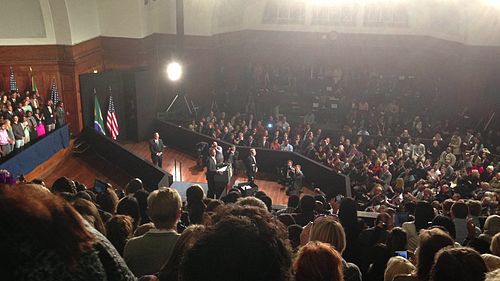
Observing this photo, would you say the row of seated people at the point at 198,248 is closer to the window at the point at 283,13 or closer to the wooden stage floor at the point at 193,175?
the wooden stage floor at the point at 193,175

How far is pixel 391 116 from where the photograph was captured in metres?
20.2

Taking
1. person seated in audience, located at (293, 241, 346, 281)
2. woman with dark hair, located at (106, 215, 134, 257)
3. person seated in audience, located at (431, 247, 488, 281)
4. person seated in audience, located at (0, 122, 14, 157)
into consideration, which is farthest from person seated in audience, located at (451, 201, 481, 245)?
person seated in audience, located at (0, 122, 14, 157)

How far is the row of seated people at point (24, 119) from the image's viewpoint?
12117mm

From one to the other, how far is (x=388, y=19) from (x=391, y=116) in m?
4.17

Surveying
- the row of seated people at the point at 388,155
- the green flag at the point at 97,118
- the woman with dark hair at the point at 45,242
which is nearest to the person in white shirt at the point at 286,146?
the row of seated people at the point at 388,155

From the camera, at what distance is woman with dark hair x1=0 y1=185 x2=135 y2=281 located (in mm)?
1078

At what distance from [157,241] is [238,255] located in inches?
73.9

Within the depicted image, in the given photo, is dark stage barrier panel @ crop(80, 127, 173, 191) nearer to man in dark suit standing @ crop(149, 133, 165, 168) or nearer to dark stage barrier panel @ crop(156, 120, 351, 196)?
man in dark suit standing @ crop(149, 133, 165, 168)

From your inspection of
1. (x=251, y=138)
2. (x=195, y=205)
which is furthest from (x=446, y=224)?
(x=251, y=138)

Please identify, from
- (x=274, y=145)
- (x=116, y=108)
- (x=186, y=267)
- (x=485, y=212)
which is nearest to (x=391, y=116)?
(x=274, y=145)

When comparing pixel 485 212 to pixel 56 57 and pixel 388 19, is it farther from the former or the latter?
pixel 388 19

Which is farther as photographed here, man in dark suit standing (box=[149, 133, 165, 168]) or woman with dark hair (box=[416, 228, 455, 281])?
man in dark suit standing (box=[149, 133, 165, 168])

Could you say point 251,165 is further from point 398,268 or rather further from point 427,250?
point 427,250

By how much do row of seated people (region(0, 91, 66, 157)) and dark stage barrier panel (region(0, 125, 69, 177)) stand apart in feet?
0.70
